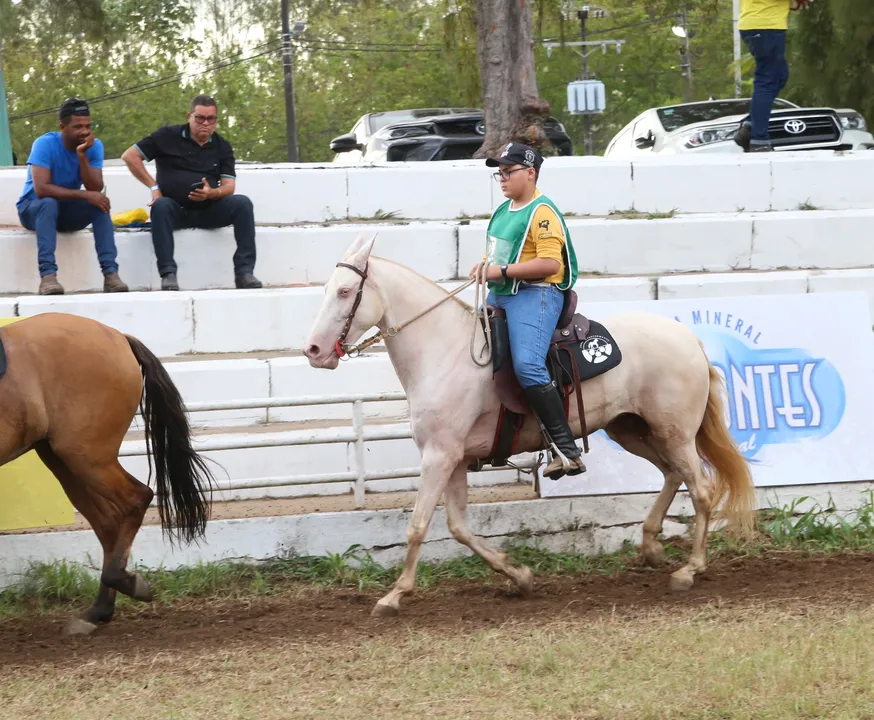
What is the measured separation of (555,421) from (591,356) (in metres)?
0.44

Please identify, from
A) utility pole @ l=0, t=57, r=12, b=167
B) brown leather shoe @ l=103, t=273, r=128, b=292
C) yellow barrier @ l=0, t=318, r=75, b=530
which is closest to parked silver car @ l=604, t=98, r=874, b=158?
Result: brown leather shoe @ l=103, t=273, r=128, b=292

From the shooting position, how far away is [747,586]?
21.0 ft

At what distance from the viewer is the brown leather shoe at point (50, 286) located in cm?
934

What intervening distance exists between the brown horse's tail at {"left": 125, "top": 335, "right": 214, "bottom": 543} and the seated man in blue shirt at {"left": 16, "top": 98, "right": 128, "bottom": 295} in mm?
3354

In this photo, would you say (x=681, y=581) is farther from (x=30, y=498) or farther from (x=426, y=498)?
(x=30, y=498)

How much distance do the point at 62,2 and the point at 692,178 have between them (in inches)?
267

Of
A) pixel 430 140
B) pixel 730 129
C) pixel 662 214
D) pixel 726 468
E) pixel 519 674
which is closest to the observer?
pixel 519 674

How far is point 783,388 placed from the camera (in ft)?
25.0

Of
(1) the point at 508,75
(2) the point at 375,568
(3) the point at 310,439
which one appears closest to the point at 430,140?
(1) the point at 508,75

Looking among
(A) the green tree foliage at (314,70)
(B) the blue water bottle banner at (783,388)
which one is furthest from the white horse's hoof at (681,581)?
(A) the green tree foliage at (314,70)

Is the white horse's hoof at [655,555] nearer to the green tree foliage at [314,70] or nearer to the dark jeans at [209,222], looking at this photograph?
the dark jeans at [209,222]

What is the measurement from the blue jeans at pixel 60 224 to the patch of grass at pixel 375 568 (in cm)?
345

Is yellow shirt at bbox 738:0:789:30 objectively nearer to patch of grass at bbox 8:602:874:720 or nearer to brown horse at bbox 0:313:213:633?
patch of grass at bbox 8:602:874:720

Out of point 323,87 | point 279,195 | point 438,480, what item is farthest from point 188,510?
point 323,87
